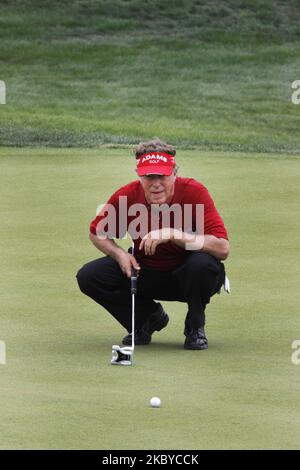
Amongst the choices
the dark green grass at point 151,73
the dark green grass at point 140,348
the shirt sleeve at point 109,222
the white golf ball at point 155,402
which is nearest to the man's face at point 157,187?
the shirt sleeve at point 109,222

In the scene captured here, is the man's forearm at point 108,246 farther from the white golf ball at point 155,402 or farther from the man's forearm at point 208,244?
the white golf ball at point 155,402

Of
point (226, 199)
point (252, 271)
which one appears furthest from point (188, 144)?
point (252, 271)

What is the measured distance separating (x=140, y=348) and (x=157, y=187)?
949mm

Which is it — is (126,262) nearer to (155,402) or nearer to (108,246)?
(108,246)

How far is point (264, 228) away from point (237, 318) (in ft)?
11.5

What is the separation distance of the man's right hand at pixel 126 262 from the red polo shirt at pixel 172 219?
0.15 meters

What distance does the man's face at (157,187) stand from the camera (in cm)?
827

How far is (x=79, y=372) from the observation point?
771 cm

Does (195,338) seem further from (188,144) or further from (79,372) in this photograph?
(188,144)

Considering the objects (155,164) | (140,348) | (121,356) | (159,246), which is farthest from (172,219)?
(121,356)

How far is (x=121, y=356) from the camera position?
7.88 m

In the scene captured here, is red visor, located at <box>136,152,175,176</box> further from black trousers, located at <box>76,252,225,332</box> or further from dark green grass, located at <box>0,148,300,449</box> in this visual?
dark green grass, located at <box>0,148,300,449</box>

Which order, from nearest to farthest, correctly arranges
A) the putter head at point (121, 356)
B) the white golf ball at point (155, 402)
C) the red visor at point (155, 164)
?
the white golf ball at point (155, 402) < the putter head at point (121, 356) < the red visor at point (155, 164)
